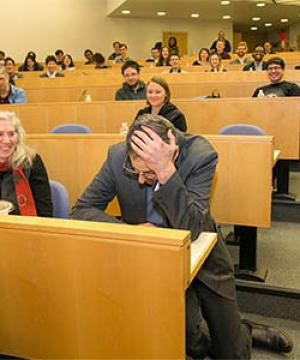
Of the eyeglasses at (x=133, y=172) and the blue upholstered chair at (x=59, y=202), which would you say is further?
the blue upholstered chair at (x=59, y=202)

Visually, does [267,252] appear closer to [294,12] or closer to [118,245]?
[118,245]

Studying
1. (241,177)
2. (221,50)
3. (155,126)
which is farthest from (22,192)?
(221,50)

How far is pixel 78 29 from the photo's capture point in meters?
12.5

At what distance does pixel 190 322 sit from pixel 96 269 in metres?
0.61

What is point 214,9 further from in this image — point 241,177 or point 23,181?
point 23,181

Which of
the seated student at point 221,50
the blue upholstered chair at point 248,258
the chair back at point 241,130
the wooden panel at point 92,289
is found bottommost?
the blue upholstered chair at point 248,258

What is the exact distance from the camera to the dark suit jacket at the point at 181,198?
1487 mm

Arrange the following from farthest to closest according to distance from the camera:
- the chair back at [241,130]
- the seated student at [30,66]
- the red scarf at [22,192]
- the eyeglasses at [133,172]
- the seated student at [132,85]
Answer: the seated student at [30,66]
the seated student at [132,85]
the chair back at [241,130]
the red scarf at [22,192]
the eyeglasses at [133,172]

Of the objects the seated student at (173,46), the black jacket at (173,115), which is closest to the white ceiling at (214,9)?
the seated student at (173,46)

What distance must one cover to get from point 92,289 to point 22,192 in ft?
3.47

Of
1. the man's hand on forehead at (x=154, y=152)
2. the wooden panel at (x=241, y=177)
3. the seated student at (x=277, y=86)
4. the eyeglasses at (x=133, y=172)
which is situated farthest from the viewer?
the seated student at (x=277, y=86)

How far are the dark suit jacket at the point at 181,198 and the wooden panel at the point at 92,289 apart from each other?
1.10ft

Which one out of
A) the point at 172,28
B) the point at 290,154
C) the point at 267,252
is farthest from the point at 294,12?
the point at 267,252

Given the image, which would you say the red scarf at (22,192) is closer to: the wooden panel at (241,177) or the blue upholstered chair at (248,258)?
the wooden panel at (241,177)
